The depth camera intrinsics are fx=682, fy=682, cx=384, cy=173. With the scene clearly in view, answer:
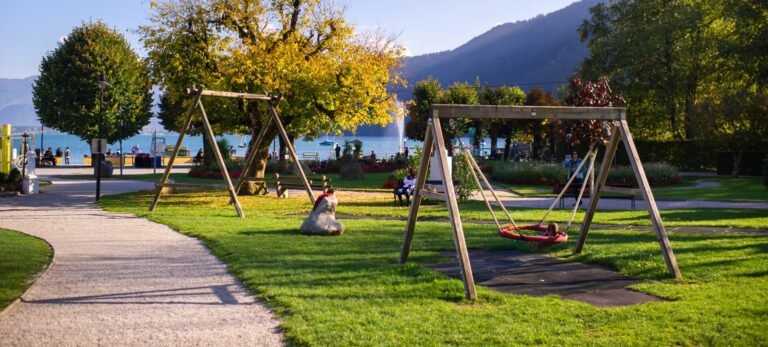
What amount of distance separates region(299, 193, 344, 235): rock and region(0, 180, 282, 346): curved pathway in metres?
2.04

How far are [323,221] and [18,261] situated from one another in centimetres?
494

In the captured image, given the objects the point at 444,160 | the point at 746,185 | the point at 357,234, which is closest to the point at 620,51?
the point at 746,185

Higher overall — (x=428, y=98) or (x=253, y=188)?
(x=428, y=98)

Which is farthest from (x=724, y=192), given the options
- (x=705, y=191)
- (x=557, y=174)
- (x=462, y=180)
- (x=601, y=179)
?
(x=601, y=179)

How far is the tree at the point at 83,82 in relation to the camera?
47188mm

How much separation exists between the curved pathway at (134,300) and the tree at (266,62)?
9.71 meters

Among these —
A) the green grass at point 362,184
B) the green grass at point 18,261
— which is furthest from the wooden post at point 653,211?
the green grass at point 362,184

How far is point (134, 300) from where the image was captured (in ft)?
23.4

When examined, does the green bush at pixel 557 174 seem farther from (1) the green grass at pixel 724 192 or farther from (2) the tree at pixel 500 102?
(2) the tree at pixel 500 102

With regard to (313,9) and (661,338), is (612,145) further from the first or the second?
(313,9)

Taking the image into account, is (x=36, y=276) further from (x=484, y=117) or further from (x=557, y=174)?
(x=557, y=174)

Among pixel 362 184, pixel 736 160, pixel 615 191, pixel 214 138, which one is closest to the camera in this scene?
pixel 615 191

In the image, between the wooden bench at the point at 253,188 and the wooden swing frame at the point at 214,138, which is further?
the wooden bench at the point at 253,188

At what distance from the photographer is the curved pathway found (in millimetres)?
5766
